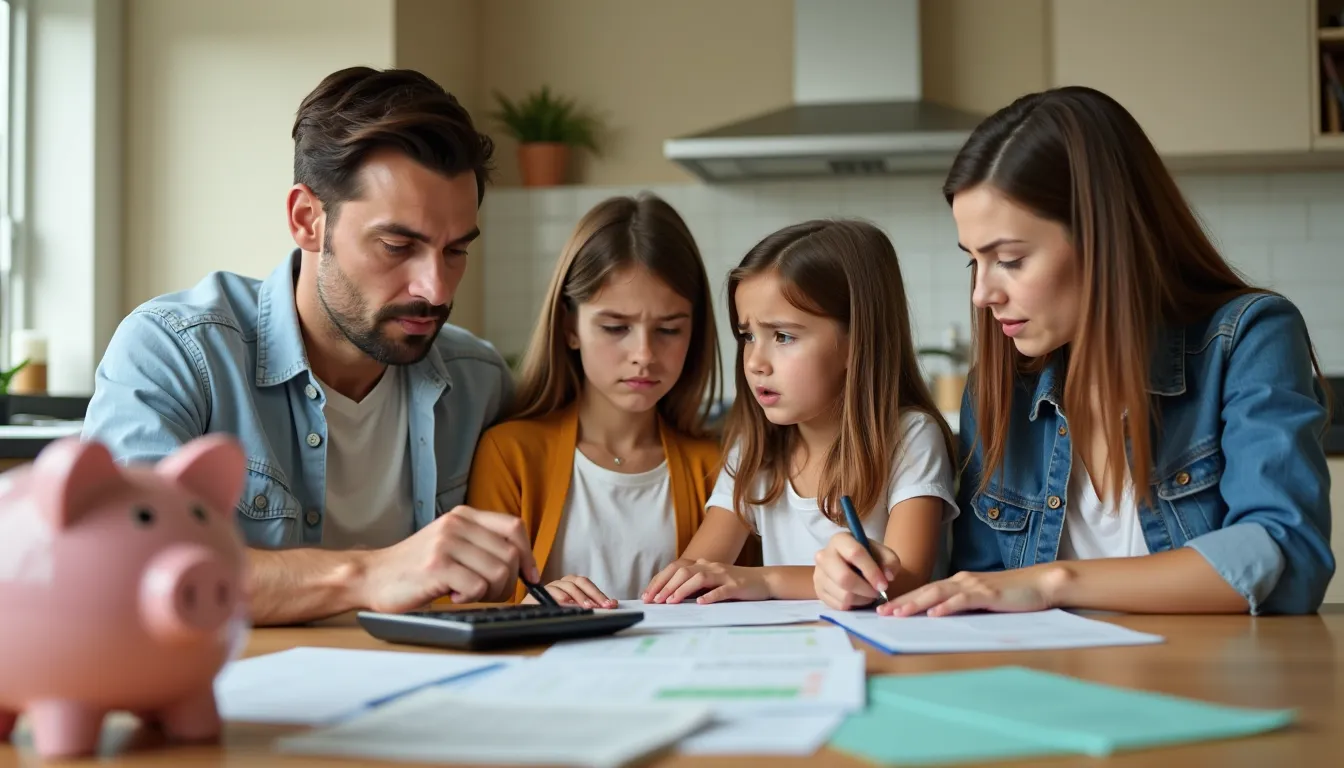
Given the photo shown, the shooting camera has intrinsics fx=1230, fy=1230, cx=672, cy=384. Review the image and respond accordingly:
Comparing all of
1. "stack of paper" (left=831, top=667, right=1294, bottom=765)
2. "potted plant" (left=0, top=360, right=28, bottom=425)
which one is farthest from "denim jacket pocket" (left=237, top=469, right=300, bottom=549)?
"potted plant" (left=0, top=360, right=28, bottom=425)

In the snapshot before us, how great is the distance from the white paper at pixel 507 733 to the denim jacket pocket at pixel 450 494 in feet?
3.72

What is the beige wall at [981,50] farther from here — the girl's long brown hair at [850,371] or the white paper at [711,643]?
the white paper at [711,643]

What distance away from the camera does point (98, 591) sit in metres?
0.59

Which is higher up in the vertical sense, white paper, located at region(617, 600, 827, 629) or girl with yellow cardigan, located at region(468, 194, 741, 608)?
girl with yellow cardigan, located at region(468, 194, 741, 608)

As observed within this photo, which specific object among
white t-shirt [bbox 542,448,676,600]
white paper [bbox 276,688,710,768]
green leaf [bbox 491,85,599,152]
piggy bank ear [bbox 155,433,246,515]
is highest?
green leaf [bbox 491,85,599,152]

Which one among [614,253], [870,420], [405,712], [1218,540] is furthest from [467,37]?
[405,712]

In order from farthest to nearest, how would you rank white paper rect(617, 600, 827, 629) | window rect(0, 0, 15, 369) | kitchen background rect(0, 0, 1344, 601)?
kitchen background rect(0, 0, 1344, 601), window rect(0, 0, 15, 369), white paper rect(617, 600, 827, 629)

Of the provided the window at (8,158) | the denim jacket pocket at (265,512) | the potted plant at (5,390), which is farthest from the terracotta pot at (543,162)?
the denim jacket pocket at (265,512)

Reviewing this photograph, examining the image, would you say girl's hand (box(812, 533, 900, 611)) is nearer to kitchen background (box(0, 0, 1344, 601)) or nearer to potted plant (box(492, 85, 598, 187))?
kitchen background (box(0, 0, 1344, 601))

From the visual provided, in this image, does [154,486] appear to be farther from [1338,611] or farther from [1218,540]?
[1338,611]

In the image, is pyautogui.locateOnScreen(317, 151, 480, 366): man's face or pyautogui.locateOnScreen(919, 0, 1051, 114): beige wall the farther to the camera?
pyautogui.locateOnScreen(919, 0, 1051, 114): beige wall

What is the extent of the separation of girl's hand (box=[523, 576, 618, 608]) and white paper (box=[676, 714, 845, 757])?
2.17 feet

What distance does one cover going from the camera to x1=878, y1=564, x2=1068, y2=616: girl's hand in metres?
1.20

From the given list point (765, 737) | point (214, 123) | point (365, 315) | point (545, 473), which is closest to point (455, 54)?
point (214, 123)
